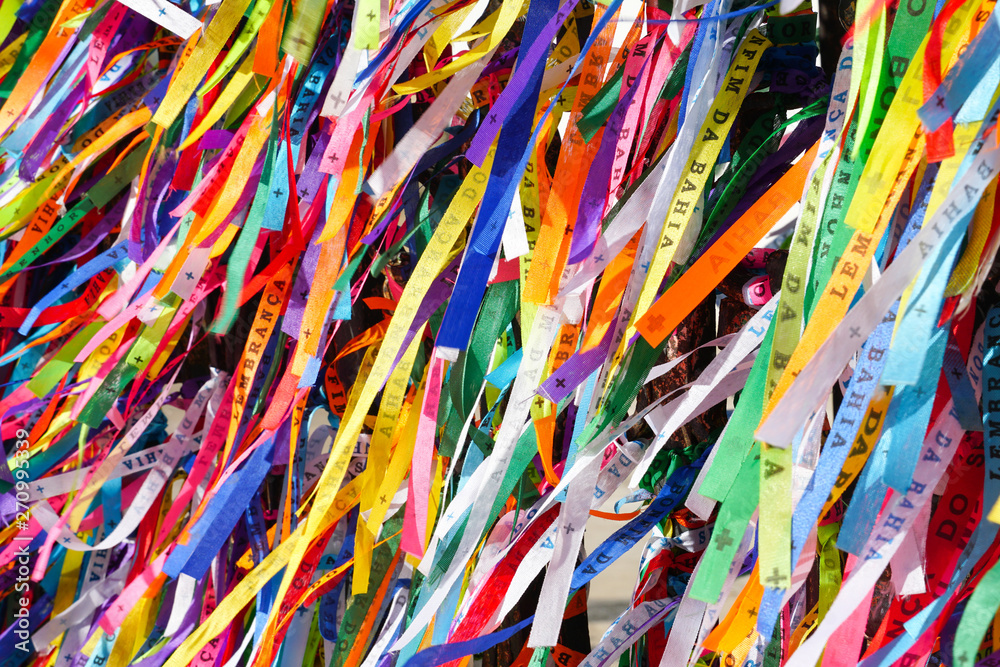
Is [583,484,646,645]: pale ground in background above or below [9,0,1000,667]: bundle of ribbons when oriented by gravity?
below

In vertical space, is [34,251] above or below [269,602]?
above

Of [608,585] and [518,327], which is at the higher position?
[518,327]

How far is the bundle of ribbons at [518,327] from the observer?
0.25 metres

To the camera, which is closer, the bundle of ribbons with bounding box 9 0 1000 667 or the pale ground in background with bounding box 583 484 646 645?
the bundle of ribbons with bounding box 9 0 1000 667

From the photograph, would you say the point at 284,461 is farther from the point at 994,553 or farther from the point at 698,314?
the point at 994,553

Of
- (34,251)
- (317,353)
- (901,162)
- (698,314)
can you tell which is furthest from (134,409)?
(901,162)

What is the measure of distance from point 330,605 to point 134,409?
21 cm

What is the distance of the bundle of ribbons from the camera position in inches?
9.7

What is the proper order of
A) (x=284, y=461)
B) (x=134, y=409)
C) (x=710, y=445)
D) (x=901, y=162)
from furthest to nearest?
(x=134, y=409)
(x=284, y=461)
(x=710, y=445)
(x=901, y=162)

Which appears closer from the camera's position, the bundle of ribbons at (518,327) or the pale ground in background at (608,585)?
the bundle of ribbons at (518,327)

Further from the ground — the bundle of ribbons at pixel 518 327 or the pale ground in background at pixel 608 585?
the bundle of ribbons at pixel 518 327

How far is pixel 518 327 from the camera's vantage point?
418mm

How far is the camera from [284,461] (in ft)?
1.52

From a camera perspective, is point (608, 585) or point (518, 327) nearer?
point (518, 327)
